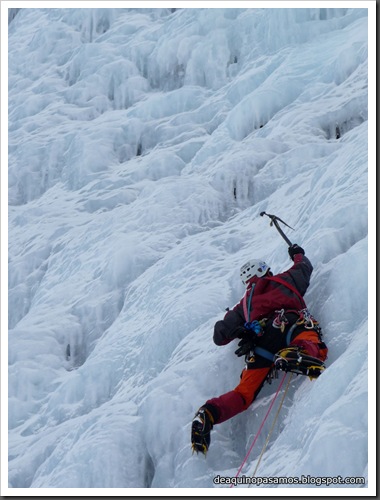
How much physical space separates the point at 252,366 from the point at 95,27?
315 inches

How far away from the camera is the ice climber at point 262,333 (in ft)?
14.7

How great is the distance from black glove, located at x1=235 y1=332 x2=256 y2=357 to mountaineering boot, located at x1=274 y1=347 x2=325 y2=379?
0.35 metres

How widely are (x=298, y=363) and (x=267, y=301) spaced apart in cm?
68

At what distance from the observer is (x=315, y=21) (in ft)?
28.9

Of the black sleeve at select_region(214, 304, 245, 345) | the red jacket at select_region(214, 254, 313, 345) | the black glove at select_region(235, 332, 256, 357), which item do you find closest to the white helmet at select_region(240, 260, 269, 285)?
the red jacket at select_region(214, 254, 313, 345)

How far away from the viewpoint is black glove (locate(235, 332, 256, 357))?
15.3 feet

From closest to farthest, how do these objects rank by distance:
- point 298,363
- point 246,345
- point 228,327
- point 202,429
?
1. point 298,363
2. point 202,429
3. point 246,345
4. point 228,327

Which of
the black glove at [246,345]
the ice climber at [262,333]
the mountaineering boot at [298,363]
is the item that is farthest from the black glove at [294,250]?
the mountaineering boot at [298,363]

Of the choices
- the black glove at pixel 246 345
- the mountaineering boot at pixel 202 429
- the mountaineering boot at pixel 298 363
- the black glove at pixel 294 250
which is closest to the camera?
the mountaineering boot at pixel 298 363

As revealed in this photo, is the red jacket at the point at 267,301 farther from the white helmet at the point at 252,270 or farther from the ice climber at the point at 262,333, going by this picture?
the white helmet at the point at 252,270

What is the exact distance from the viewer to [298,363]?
4293 mm

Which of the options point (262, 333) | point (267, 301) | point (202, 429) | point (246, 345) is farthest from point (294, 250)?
point (202, 429)

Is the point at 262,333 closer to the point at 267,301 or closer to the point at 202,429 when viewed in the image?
the point at 267,301

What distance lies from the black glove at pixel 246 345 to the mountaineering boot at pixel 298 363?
13.8 inches
